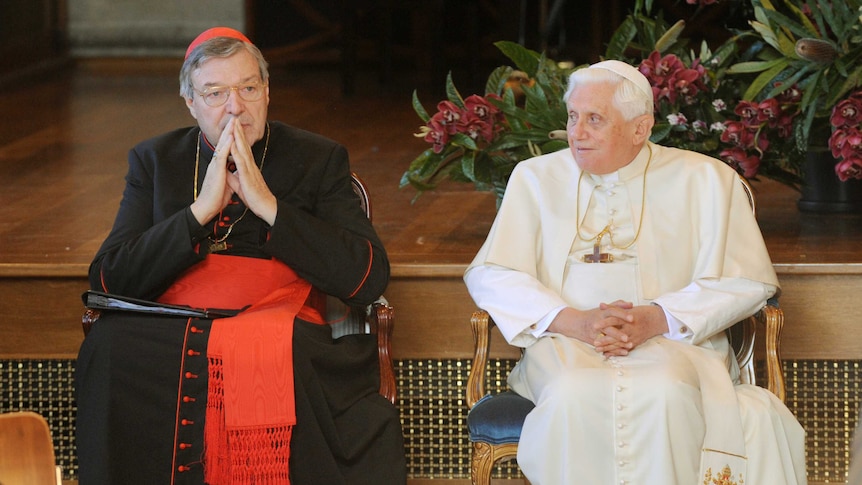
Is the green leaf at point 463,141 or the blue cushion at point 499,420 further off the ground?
A: the green leaf at point 463,141

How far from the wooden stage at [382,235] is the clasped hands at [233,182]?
76cm

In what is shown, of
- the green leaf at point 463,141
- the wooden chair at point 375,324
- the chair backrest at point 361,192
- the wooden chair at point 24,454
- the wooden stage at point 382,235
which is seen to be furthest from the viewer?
the green leaf at point 463,141

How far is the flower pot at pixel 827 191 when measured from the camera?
4.81m

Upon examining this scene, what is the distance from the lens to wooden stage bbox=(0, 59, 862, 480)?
4.12 m

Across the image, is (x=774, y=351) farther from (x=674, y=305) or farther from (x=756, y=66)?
(x=756, y=66)

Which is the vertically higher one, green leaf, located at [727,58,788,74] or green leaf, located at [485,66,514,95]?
green leaf, located at [727,58,788,74]

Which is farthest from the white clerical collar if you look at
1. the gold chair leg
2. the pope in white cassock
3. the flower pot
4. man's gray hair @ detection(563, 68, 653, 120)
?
the flower pot

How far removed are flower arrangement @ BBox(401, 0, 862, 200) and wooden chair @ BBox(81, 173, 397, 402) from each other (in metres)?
0.54

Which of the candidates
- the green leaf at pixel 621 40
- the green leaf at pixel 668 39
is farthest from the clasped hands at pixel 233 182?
the green leaf at pixel 668 39

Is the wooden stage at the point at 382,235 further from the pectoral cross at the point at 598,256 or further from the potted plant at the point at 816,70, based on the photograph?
the pectoral cross at the point at 598,256

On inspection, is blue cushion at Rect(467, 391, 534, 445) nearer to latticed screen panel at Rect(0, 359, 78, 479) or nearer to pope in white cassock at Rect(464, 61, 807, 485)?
pope in white cassock at Rect(464, 61, 807, 485)

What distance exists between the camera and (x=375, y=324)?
12.3 feet

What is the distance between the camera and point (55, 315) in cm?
424

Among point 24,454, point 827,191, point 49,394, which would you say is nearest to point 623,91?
point 827,191
